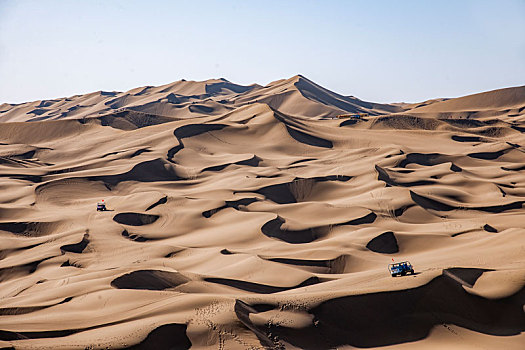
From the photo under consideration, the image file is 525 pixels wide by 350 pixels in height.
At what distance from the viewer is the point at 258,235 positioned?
22734mm

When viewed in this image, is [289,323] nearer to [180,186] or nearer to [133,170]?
[180,186]

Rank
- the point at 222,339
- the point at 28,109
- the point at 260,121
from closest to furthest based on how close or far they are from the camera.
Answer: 1. the point at 222,339
2. the point at 260,121
3. the point at 28,109

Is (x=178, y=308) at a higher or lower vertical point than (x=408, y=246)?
higher

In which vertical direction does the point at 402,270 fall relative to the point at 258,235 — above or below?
above

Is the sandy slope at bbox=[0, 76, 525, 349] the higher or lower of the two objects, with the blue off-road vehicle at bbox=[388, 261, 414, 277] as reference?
lower

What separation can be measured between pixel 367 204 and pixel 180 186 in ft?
38.2

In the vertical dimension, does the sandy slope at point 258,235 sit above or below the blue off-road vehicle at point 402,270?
below

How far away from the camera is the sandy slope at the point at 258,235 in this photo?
40.3 feet

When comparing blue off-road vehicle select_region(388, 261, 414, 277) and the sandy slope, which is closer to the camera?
the sandy slope

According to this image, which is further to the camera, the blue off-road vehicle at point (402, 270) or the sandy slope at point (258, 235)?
the blue off-road vehicle at point (402, 270)

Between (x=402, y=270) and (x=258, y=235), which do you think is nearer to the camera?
(x=402, y=270)

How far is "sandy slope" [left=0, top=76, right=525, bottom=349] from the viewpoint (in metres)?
12.3

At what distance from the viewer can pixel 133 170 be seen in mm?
37125

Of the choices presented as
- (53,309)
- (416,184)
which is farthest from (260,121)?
(53,309)
